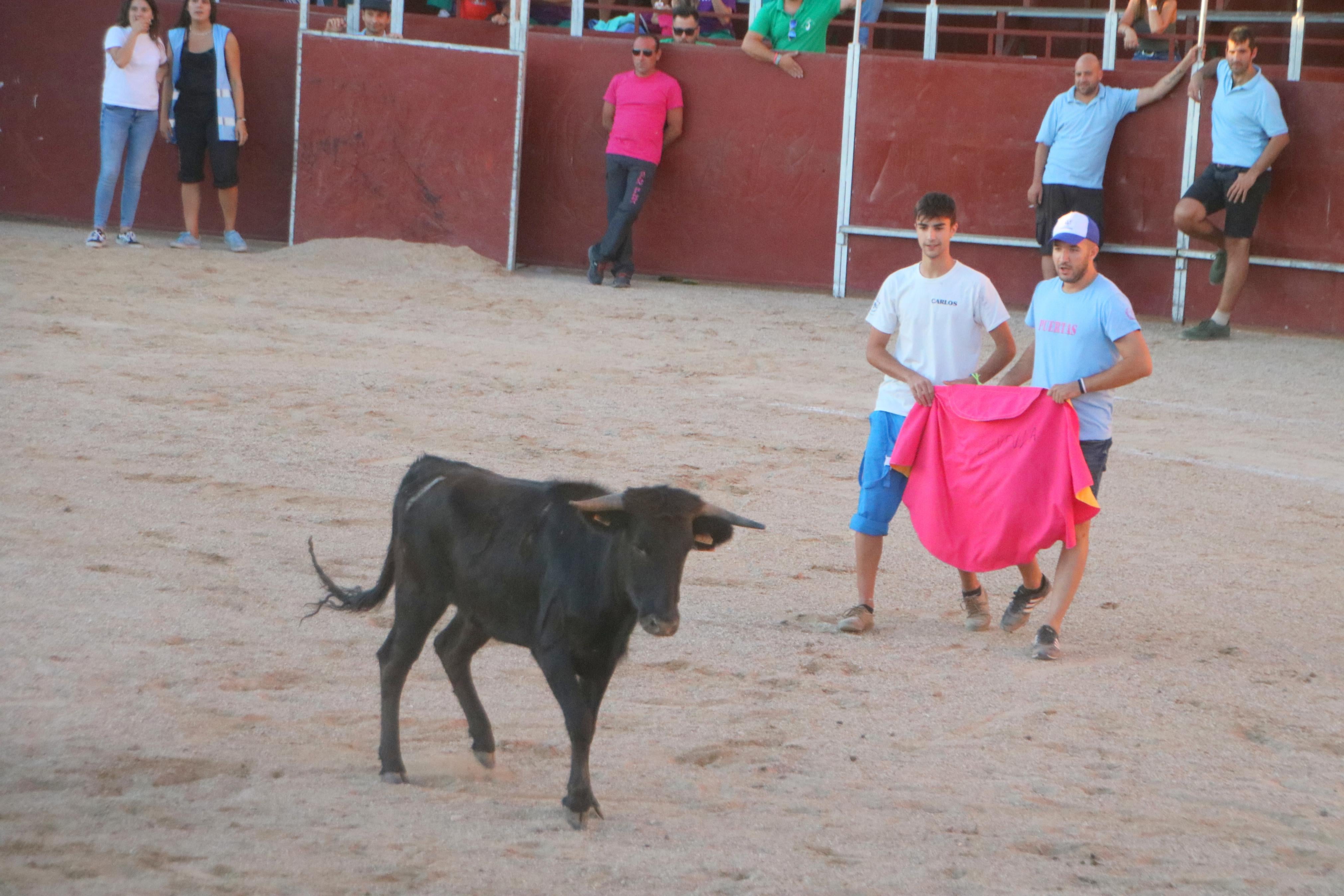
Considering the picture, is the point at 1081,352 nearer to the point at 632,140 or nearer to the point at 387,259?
the point at 632,140

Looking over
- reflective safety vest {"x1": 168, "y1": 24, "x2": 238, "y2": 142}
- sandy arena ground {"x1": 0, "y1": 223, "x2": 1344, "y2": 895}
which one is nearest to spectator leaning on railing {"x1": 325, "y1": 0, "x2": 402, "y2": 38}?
reflective safety vest {"x1": 168, "y1": 24, "x2": 238, "y2": 142}

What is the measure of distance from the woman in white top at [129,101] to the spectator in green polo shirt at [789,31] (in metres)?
4.85

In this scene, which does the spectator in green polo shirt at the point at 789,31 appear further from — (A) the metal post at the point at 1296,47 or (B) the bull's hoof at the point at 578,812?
(B) the bull's hoof at the point at 578,812

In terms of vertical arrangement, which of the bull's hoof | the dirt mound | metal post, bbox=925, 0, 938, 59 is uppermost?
metal post, bbox=925, 0, 938, 59

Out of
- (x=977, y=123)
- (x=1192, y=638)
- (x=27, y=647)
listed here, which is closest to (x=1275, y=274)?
(x=977, y=123)

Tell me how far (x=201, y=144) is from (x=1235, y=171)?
325 inches

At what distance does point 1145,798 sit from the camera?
3.78 metres

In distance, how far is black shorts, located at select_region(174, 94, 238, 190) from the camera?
41.2 ft

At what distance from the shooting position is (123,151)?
1244 centimetres

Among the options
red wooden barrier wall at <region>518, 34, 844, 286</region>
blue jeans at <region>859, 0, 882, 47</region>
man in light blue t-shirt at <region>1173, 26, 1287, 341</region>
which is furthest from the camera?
blue jeans at <region>859, 0, 882, 47</region>

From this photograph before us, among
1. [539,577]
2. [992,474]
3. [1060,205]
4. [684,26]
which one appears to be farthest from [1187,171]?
[539,577]

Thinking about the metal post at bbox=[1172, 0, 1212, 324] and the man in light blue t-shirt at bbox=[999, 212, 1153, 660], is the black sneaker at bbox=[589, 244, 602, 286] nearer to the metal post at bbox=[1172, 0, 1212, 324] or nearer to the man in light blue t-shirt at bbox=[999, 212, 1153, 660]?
the metal post at bbox=[1172, 0, 1212, 324]

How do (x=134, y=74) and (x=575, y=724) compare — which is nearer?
(x=575, y=724)

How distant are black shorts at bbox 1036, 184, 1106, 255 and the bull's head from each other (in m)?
8.75
